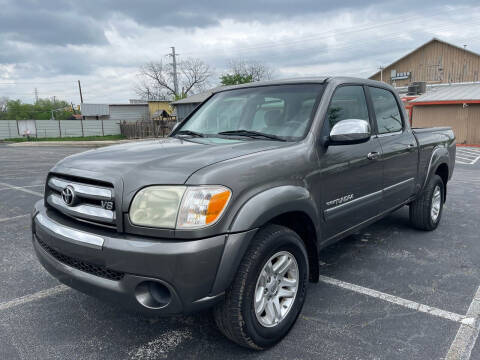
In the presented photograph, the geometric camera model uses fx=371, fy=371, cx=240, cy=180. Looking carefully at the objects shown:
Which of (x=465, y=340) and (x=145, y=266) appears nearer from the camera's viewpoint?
(x=145, y=266)

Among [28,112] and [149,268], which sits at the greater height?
[28,112]

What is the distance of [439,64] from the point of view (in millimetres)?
34500

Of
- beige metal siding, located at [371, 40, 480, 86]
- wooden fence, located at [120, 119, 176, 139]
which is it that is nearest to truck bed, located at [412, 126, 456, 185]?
wooden fence, located at [120, 119, 176, 139]

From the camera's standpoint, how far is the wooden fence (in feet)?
118

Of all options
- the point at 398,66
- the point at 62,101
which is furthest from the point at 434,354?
the point at 62,101

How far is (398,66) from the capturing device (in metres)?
37.1

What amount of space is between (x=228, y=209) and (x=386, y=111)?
9.00 feet

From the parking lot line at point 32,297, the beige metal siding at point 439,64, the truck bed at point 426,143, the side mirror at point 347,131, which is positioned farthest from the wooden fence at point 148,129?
the side mirror at point 347,131

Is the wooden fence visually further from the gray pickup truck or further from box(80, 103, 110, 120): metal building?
the gray pickup truck

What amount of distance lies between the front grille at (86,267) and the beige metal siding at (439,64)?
126 ft

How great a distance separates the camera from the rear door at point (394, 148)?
146 inches

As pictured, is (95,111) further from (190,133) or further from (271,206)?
(271,206)

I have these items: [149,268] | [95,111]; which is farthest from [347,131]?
[95,111]

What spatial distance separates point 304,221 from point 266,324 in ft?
2.52
